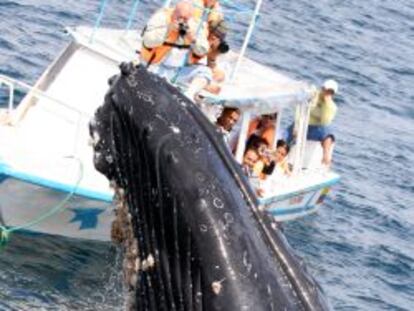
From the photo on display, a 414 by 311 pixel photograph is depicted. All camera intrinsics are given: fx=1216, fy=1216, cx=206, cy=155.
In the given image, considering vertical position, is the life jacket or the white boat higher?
the life jacket

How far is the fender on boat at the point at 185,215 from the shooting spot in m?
5.59

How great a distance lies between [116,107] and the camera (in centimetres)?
633

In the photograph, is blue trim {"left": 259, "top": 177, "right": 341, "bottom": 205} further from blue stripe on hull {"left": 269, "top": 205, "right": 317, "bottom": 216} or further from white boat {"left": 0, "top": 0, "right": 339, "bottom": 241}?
blue stripe on hull {"left": 269, "top": 205, "right": 317, "bottom": 216}

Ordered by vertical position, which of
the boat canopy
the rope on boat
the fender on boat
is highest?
the fender on boat

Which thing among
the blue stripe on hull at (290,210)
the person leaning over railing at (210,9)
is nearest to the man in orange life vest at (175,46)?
the person leaning over railing at (210,9)

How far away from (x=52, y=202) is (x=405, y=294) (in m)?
6.68

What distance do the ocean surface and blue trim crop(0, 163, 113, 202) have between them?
1027mm

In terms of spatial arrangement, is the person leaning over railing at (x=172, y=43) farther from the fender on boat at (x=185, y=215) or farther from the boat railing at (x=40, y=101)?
the fender on boat at (x=185, y=215)

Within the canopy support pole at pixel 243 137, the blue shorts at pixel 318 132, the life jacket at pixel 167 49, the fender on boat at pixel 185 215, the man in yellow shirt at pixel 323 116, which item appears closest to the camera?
the fender on boat at pixel 185 215

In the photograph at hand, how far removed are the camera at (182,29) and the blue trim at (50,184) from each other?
104 inches

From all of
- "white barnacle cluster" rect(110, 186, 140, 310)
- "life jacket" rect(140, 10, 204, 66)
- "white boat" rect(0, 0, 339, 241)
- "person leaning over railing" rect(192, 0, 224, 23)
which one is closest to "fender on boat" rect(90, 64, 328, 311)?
"white barnacle cluster" rect(110, 186, 140, 310)

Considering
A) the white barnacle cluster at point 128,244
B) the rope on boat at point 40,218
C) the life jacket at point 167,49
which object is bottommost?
the rope on boat at point 40,218

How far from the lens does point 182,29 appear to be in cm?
1778

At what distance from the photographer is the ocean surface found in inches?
668
